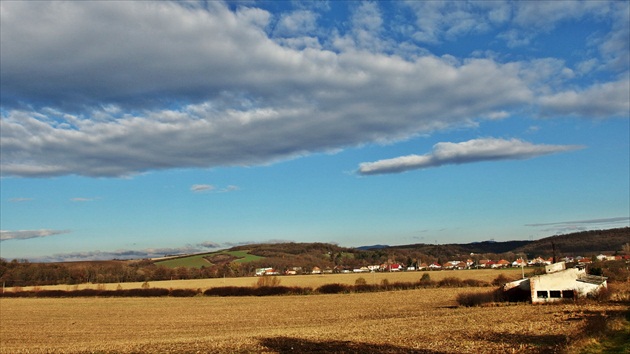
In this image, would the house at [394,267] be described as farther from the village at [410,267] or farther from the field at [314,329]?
the field at [314,329]

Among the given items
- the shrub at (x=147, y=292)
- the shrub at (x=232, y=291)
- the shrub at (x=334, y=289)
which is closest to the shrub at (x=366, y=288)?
the shrub at (x=334, y=289)

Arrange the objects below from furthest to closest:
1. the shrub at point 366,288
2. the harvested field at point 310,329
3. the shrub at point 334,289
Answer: the shrub at point 334,289 < the shrub at point 366,288 < the harvested field at point 310,329

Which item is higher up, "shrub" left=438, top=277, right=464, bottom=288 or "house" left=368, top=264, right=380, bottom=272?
"shrub" left=438, top=277, right=464, bottom=288

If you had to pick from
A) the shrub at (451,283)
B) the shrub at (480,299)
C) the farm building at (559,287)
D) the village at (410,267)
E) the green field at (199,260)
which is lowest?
the village at (410,267)

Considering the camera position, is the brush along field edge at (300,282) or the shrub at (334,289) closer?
the shrub at (334,289)

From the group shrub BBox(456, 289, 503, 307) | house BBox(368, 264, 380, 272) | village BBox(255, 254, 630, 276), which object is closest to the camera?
shrub BBox(456, 289, 503, 307)

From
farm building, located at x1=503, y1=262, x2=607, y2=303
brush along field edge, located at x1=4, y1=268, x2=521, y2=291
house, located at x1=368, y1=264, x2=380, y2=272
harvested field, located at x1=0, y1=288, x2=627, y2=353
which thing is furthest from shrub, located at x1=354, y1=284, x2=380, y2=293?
house, located at x1=368, y1=264, x2=380, y2=272

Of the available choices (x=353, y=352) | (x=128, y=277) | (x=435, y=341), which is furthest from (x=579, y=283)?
(x=128, y=277)

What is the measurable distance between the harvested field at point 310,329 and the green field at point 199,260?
10923 centimetres

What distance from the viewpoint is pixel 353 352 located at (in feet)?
73.8

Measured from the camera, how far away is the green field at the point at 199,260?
170375mm

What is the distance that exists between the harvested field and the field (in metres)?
0.06

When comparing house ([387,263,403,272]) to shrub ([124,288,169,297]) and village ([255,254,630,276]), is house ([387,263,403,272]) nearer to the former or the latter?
village ([255,254,630,276])

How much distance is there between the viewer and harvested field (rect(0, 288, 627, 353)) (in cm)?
2452
